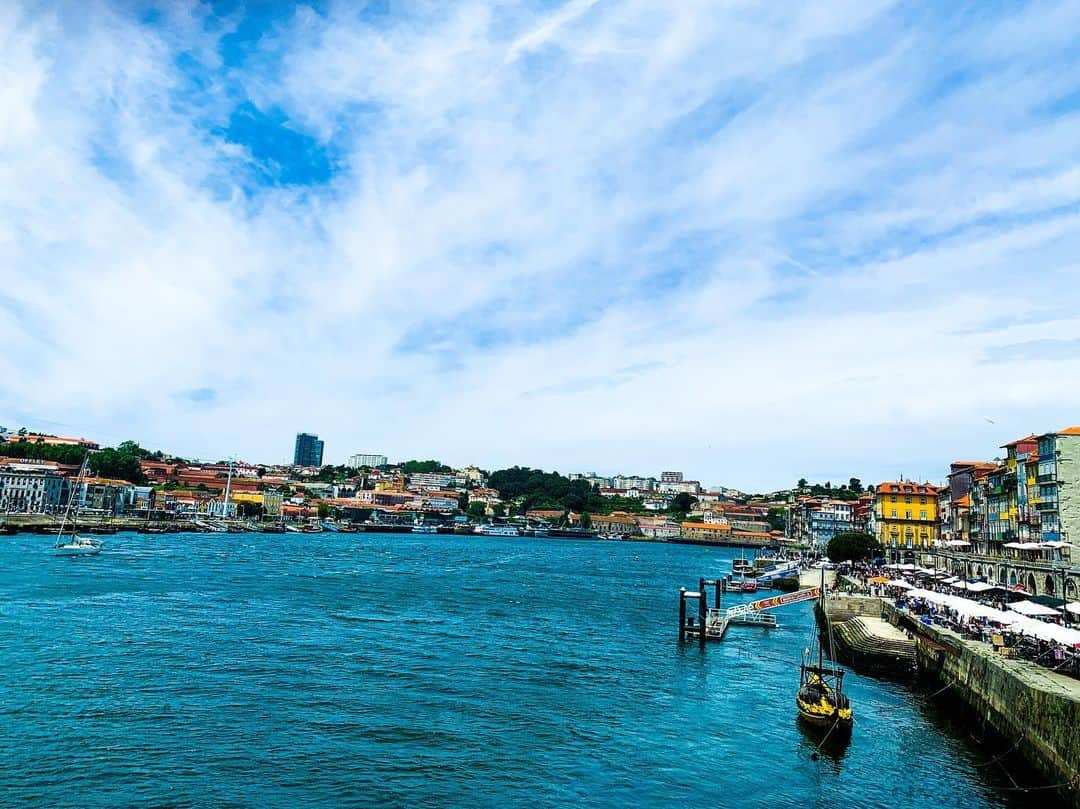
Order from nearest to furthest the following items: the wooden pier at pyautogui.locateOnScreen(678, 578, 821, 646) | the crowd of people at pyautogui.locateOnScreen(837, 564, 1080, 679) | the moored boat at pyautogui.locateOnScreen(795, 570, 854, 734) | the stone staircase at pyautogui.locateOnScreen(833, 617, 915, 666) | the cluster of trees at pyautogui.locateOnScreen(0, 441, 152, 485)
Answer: the crowd of people at pyautogui.locateOnScreen(837, 564, 1080, 679)
the moored boat at pyautogui.locateOnScreen(795, 570, 854, 734)
the stone staircase at pyautogui.locateOnScreen(833, 617, 915, 666)
the wooden pier at pyautogui.locateOnScreen(678, 578, 821, 646)
the cluster of trees at pyautogui.locateOnScreen(0, 441, 152, 485)

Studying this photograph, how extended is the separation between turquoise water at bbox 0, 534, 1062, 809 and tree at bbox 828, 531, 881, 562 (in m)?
37.7

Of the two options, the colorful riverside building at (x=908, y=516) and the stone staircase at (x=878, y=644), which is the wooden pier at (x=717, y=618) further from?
the colorful riverside building at (x=908, y=516)

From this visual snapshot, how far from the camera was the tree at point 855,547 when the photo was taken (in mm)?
74562

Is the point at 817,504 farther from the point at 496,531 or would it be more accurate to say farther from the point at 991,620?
the point at 991,620

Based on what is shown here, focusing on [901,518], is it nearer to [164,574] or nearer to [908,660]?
[908,660]

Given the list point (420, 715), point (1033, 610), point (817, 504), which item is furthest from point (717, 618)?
point (817, 504)

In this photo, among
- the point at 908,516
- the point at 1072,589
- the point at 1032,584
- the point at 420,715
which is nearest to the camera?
the point at 420,715

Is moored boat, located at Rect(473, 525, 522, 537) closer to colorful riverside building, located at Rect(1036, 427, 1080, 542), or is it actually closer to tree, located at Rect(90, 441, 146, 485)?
tree, located at Rect(90, 441, 146, 485)

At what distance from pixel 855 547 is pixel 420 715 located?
207ft

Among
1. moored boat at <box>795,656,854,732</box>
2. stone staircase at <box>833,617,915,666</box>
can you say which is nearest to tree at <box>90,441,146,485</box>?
stone staircase at <box>833,617,915,666</box>

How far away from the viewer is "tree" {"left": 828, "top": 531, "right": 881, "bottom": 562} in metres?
74.6

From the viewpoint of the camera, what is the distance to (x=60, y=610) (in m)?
36.2

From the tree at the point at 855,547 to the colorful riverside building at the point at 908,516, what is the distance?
8043 millimetres

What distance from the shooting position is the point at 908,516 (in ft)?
278
